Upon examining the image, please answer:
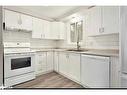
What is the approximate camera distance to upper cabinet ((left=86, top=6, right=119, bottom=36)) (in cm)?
165

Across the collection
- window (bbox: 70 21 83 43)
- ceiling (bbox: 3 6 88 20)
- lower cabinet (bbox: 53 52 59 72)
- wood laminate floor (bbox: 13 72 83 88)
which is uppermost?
ceiling (bbox: 3 6 88 20)

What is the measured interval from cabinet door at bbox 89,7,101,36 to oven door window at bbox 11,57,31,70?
Result: 1.60 metres

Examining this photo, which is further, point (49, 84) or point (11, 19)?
point (11, 19)

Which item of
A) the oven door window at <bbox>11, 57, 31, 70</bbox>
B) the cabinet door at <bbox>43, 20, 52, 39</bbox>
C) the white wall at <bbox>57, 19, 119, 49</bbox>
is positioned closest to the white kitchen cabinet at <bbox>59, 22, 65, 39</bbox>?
the cabinet door at <bbox>43, 20, 52, 39</bbox>

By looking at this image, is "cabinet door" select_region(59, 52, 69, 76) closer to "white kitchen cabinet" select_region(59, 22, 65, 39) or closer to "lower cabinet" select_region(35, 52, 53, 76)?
"lower cabinet" select_region(35, 52, 53, 76)

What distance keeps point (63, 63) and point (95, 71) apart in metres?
1.12

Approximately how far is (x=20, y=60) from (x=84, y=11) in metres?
1.96

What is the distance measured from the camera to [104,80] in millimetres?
1532

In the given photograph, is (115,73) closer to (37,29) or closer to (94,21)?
(94,21)

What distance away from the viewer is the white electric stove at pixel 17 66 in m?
1.96

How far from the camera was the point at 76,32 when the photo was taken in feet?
9.91

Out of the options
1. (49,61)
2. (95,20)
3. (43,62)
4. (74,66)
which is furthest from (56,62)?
(95,20)

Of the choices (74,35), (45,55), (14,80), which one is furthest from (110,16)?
(14,80)

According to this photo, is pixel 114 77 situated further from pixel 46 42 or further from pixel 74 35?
pixel 46 42
